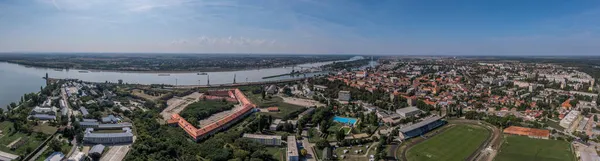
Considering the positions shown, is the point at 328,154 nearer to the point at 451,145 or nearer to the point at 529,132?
the point at 451,145

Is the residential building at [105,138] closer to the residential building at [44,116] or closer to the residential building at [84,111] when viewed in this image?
the residential building at [44,116]

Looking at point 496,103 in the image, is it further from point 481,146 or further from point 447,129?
point 481,146

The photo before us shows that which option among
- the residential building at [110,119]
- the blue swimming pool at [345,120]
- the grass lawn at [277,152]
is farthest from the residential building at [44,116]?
the blue swimming pool at [345,120]

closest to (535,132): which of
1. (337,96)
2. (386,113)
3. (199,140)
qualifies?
(386,113)

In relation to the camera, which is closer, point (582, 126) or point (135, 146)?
point (135, 146)

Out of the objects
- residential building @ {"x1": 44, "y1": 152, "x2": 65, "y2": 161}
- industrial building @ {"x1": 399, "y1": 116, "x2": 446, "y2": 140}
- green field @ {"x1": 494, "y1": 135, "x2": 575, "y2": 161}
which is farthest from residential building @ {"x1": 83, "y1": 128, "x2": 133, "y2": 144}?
green field @ {"x1": 494, "y1": 135, "x2": 575, "y2": 161}

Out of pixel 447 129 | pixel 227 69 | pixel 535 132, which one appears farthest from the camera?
pixel 227 69

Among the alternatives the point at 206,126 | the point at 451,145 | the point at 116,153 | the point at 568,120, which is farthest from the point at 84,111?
the point at 568,120
